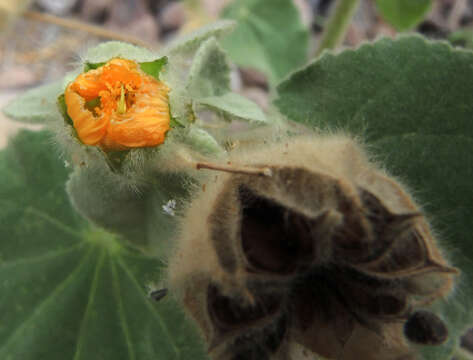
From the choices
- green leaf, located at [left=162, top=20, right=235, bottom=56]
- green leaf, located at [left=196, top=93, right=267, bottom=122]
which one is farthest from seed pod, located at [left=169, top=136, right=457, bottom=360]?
green leaf, located at [left=162, top=20, right=235, bottom=56]

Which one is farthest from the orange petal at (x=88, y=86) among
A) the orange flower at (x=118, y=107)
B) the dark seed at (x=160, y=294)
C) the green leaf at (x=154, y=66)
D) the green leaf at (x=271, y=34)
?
the green leaf at (x=271, y=34)

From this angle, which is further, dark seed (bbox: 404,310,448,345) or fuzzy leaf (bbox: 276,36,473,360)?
fuzzy leaf (bbox: 276,36,473,360)

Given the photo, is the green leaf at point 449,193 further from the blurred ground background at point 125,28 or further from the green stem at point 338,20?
the blurred ground background at point 125,28

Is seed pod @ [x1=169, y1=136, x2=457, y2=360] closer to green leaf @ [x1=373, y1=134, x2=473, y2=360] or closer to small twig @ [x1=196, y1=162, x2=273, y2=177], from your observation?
small twig @ [x1=196, y1=162, x2=273, y2=177]

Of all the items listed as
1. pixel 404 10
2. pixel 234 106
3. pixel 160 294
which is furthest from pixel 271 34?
pixel 160 294

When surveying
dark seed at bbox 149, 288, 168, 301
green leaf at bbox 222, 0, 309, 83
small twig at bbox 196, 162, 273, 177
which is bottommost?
green leaf at bbox 222, 0, 309, 83

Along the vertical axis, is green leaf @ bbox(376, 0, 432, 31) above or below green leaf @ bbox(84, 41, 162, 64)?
below
